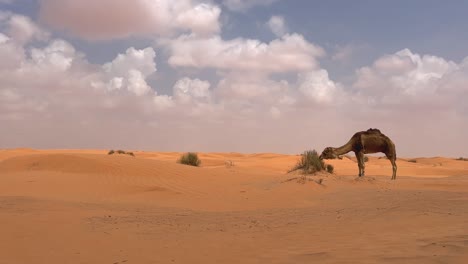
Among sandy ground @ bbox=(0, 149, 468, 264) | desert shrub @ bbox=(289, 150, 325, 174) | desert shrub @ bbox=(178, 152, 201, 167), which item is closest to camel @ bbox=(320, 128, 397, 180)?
sandy ground @ bbox=(0, 149, 468, 264)

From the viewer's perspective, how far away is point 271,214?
8.62 m

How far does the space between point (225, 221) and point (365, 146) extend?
9.15 metres

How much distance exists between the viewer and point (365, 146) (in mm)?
15602

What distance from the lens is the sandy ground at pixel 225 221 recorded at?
5090 mm

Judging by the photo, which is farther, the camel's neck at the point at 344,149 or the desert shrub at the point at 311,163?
the desert shrub at the point at 311,163

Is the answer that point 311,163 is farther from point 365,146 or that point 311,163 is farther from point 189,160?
point 189,160

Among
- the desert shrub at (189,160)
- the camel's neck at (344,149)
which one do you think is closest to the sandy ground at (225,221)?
the camel's neck at (344,149)

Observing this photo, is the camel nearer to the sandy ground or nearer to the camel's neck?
the camel's neck

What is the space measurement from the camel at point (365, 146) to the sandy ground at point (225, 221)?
4.17ft

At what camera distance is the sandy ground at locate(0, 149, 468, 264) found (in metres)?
5.09

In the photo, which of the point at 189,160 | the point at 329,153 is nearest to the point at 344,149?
the point at 329,153

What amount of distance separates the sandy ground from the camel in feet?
4.17

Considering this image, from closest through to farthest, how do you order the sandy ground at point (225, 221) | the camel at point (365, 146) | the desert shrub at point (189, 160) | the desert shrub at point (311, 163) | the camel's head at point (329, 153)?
1. the sandy ground at point (225, 221)
2. the camel at point (365, 146)
3. the camel's head at point (329, 153)
4. the desert shrub at point (311, 163)
5. the desert shrub at point (189, 160)

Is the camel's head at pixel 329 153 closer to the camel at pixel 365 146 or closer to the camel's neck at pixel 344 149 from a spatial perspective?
the camel at pixel 365 146
